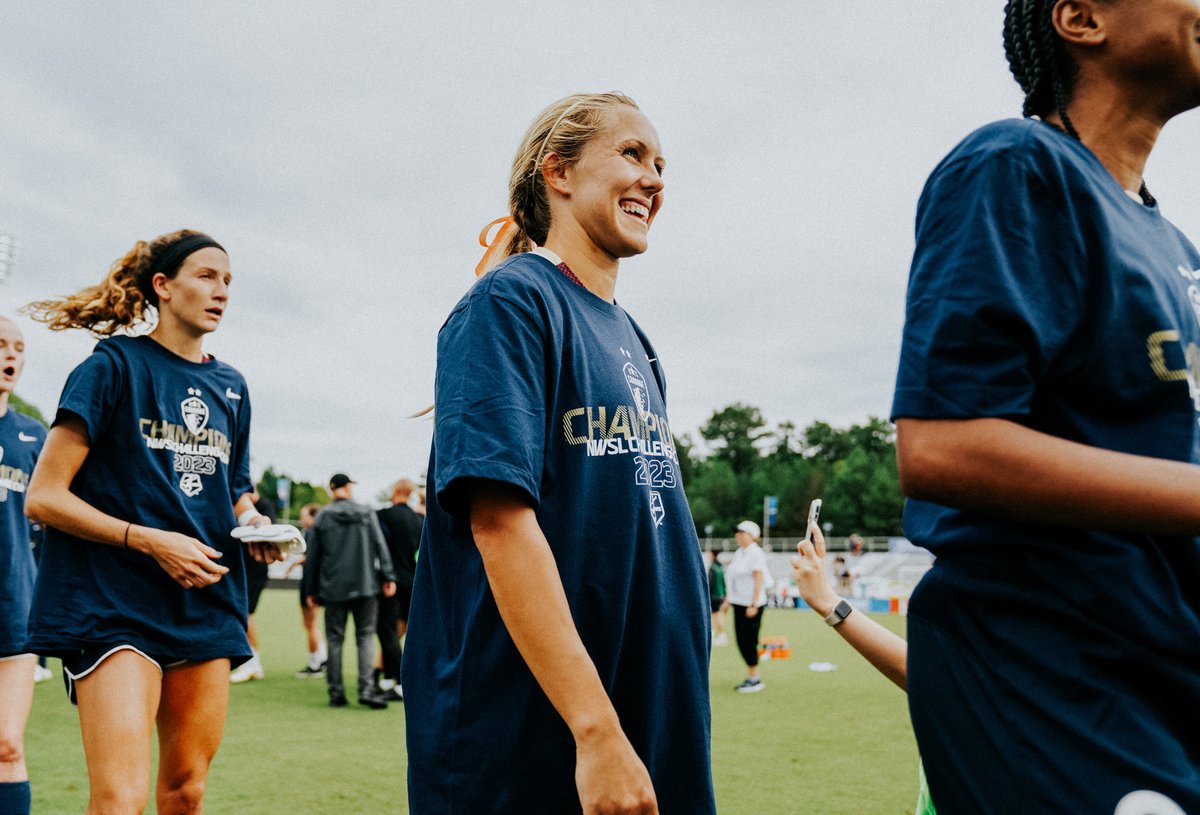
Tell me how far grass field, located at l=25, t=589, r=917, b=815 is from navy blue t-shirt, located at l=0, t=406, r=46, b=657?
160 cm

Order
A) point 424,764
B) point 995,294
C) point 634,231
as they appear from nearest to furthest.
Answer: point 995,294 → point 424,764 → point 634,231

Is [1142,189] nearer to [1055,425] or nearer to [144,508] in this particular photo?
[1055,425]

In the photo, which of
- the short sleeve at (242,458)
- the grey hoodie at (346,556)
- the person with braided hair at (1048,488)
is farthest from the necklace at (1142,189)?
the grey hoodie at (346,556)

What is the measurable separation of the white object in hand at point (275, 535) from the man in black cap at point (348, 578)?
7.14 metres

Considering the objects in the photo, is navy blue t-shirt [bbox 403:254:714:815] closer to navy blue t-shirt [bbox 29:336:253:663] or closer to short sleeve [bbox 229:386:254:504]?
navy blue t-shirt [bbox 29:336:253:663]

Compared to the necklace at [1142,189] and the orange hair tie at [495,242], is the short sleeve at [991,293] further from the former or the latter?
the orange hair tie at [495,242]

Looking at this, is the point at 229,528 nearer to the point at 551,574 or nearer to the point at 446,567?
the point at 446,567

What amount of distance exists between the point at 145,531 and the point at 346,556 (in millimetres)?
7582

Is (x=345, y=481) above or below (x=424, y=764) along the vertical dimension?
above

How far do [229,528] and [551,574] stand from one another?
2433 mm

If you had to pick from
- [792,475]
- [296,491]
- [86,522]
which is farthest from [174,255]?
[296,491]

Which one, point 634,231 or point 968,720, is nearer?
point 968,720

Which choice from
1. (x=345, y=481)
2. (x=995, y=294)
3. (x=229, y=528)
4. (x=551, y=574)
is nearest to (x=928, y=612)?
(x=995, y=294)

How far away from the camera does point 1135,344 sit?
1.49 m
